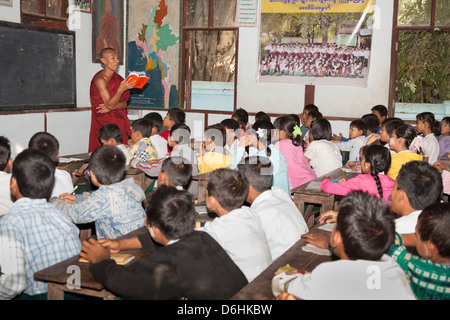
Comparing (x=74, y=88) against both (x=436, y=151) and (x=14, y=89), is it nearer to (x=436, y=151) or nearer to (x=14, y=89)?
(x=14, y=89)

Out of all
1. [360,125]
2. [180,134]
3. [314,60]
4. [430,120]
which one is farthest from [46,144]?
[314,60]

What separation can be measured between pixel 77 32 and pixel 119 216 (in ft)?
14.8

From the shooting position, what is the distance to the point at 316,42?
647 cm

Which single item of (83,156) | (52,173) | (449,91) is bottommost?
(83,156)

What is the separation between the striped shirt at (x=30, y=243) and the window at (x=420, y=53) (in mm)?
5264

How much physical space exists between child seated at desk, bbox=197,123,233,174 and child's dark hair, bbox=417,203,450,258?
228 cm

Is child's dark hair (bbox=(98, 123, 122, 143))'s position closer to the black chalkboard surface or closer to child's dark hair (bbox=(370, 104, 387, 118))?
the black chalkboard surface

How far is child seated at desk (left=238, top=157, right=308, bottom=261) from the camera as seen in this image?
7.64ft

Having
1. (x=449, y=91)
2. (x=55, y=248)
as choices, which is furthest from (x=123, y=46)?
(x=55, y=248)

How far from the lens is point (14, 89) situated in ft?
17.8

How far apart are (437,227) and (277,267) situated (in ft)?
1.99

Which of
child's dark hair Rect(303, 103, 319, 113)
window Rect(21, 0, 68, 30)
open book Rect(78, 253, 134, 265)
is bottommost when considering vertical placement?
open book Rect(78, 253, 134, 265)

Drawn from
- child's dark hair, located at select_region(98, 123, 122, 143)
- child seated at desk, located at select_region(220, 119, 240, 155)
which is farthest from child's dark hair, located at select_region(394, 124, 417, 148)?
child's dark hair, located at select_region(98, 123, 122, 143)

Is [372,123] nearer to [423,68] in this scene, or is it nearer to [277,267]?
[423,68]
